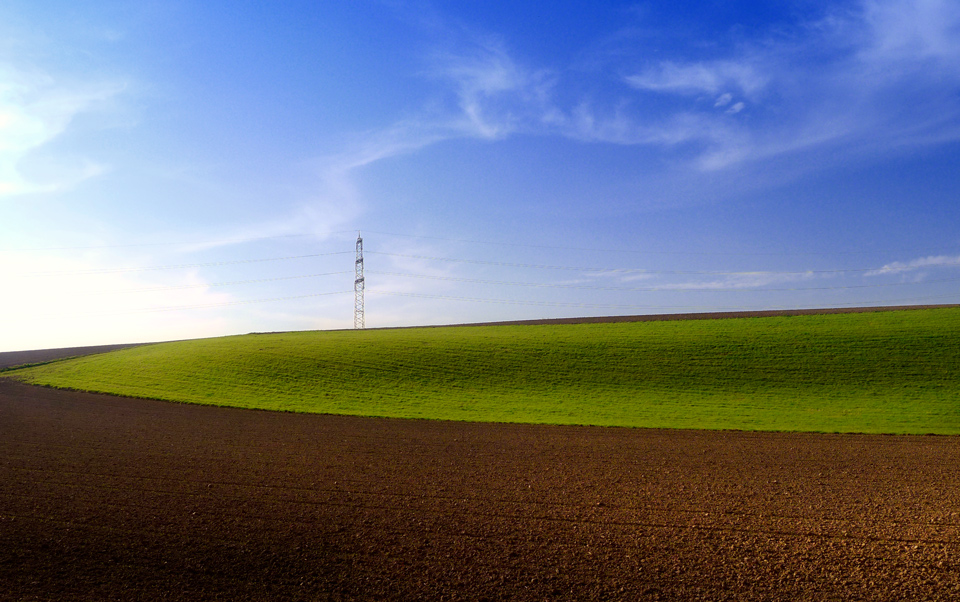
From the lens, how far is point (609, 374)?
35.9m

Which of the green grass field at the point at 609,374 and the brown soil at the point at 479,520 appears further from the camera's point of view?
the green grass field at the point at 609,374

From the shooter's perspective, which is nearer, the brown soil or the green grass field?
the brown soil

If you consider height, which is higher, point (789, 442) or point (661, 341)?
point (661, 341)

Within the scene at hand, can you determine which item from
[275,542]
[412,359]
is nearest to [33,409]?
[412,359]

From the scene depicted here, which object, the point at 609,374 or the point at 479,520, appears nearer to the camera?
the point at 479,520

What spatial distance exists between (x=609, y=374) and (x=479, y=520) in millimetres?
26402

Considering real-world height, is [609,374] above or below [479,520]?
above

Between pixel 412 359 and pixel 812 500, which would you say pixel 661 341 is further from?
pixel 812 500

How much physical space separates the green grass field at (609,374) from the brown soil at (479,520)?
6.92 m

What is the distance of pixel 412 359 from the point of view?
40844 millimetres

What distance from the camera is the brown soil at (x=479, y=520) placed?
8.09 meters

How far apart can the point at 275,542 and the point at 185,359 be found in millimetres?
39546

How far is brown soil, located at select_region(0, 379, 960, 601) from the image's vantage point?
8.09m

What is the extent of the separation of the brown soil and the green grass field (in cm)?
692
